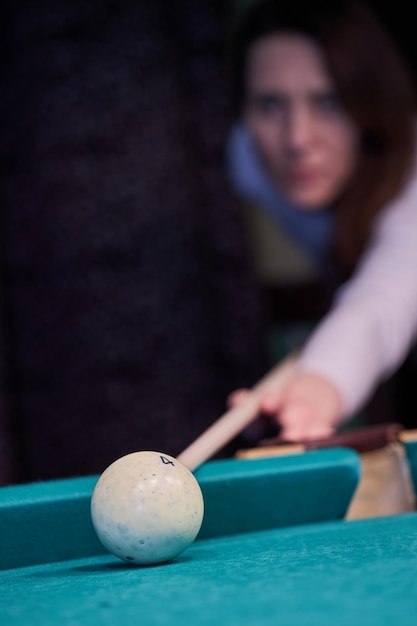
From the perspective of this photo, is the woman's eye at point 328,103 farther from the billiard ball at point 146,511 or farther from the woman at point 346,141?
the billiard ball at point 146,511

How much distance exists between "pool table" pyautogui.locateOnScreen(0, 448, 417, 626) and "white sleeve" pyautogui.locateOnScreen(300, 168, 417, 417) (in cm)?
92

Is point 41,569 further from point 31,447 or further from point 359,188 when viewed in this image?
point 31,447

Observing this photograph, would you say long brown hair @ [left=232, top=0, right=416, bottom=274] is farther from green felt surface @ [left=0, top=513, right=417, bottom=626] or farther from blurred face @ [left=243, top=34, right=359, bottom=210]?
green felt surface @ [left=0, top=513, right=417, bottom=626]

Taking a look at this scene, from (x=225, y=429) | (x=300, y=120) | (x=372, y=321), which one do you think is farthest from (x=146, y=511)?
(x=300, y=120)

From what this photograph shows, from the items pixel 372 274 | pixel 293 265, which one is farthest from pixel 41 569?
pixel 293 265

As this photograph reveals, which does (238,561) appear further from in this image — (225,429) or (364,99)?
(364,99)

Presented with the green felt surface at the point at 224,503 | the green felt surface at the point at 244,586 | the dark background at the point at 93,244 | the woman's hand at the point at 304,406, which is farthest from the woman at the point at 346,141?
the green felt surface at the point at 244,586

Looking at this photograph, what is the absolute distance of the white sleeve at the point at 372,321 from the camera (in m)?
2.38

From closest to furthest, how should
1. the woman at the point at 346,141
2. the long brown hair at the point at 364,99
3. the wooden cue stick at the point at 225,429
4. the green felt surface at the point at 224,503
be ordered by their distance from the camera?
the green felt surface at the point at 224,503 → the wooden cue stick at the point at 225,429 → the woman at the point at 346,141 → the long brown hair at the point at 364,99

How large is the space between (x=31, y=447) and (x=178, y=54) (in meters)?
2.19

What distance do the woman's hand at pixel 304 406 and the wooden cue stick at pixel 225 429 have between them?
0.04 meters

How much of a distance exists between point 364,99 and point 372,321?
1049 millimetres

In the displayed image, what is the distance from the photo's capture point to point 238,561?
1.04 meters

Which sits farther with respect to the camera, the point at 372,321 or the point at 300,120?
the point at 300,120
